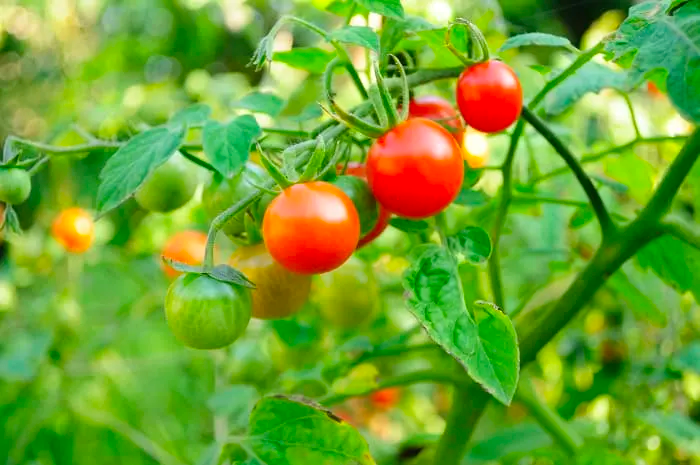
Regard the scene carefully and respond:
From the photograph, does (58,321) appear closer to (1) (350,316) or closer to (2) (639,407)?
(1) (350,316)

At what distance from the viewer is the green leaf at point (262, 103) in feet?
2.20

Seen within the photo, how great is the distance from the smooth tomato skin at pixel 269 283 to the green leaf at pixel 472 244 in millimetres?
124

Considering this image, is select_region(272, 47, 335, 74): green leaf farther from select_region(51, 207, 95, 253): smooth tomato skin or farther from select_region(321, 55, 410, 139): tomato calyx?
select_region(51, 207, 95, 253): smooth tomato skin

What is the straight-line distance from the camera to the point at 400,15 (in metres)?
0.54

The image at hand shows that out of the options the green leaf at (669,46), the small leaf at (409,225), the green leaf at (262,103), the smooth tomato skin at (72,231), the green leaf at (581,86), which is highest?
the green leaf at (669,46)

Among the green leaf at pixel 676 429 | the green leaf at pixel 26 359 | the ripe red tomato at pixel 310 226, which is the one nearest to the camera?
the ripe red tomato at pixel 310 226

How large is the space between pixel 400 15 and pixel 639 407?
0.83 meters

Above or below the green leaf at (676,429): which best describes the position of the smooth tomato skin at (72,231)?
below

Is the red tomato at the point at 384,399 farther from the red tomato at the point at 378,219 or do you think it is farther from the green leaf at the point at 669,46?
the green leaf at the point at 669,46

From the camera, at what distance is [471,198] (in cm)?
63

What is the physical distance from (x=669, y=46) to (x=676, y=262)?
26 cm

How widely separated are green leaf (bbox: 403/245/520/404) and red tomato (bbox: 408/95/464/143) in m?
0.15

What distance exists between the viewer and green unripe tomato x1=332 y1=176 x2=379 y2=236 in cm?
56

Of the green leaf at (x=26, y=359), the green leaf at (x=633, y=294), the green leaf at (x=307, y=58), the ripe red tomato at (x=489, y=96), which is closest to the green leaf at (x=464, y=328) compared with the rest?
the ripe red tomato at (x=489, y=96)
